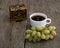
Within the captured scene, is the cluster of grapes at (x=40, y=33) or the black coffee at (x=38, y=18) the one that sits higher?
the black coffee at (x=38, y=18)

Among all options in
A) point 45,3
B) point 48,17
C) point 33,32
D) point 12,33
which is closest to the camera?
point 33,32

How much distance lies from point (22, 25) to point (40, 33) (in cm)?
22

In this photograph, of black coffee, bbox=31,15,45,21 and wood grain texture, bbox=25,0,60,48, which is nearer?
wood grain texture, bbox=25,0,60,48

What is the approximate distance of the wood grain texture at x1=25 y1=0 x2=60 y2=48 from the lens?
1.33m

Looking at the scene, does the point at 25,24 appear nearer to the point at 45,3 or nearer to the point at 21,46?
the point at 21,46

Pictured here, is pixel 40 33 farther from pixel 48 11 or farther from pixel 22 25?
pixel 48 11

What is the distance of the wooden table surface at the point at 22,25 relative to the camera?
134cm

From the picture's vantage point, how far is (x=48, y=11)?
1636mm

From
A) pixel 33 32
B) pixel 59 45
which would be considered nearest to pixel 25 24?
pixel 33 32

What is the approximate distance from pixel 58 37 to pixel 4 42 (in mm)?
335

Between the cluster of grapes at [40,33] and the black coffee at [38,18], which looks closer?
the cluster of grapes at [40,33]

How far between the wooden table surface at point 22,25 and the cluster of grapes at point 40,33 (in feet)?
0.10

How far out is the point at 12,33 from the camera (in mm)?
1428

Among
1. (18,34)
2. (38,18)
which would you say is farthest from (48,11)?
(18,34)
